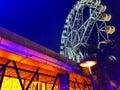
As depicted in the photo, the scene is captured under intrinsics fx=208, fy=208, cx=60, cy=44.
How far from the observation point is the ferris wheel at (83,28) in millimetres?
16688

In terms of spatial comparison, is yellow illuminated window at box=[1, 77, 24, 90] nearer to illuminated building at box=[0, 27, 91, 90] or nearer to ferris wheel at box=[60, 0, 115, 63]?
illuminated building at box=[0, 27, 91, 90]

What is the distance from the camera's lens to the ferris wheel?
16.7m

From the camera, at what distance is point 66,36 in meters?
19.3

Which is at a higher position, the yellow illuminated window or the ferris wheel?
the ferris wheel

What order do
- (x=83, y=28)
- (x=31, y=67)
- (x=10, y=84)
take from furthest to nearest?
(x=83, y=28) < (x=10, y=84) < (x=31, y=67)

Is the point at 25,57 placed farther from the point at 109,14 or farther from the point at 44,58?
the point at 109,14

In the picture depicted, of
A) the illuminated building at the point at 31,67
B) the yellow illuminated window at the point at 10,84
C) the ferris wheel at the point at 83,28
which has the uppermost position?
the ferris wheel at the point at 83,28

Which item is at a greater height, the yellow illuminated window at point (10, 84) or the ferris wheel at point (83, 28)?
the ferris wheel at point (83, 28)

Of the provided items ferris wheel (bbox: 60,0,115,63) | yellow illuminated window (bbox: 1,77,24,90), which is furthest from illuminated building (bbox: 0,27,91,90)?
ferris wheel (bbox: 60,0,115,63)

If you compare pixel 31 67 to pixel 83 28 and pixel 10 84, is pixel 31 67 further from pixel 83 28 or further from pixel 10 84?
pixel 83 28

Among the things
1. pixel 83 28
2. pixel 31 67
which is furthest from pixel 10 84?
pixel 83 28

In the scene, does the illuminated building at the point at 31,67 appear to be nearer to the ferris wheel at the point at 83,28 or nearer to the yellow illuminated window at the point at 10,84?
the yellow illuminated window at the point at 10,84

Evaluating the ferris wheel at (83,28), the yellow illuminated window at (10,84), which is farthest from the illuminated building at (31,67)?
A: the ferris wheel at (83,28)

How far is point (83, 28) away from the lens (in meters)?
18.5
